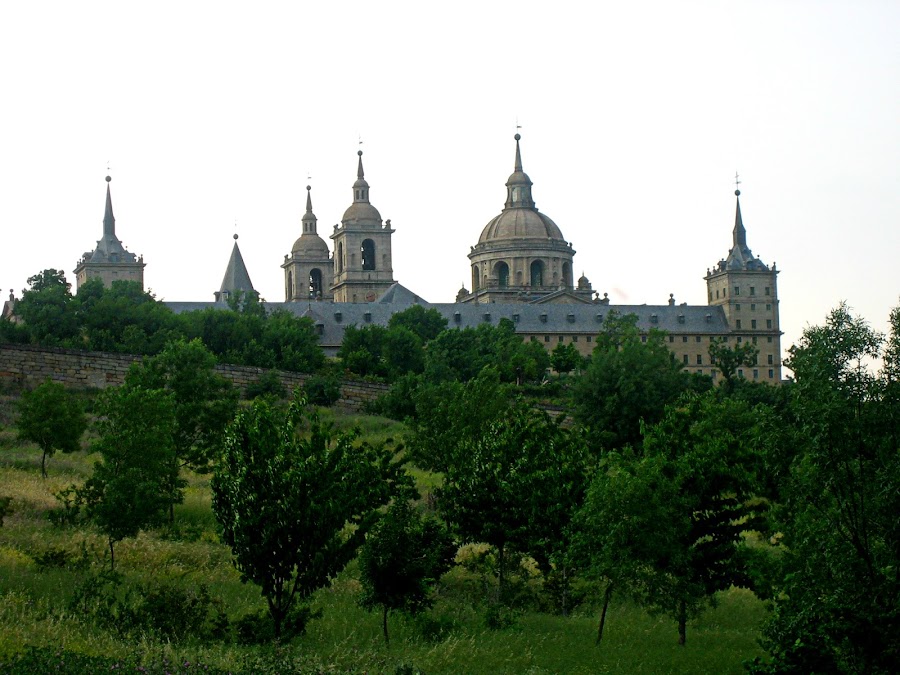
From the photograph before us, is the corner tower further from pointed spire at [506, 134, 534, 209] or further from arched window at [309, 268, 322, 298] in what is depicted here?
arched window at [309, 268, 322, 298]

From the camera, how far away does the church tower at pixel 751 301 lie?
125 m

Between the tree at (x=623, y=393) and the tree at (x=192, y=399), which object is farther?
the tree at (x=623, y=393)

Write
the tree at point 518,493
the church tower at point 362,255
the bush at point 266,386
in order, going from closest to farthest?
the tree at point 518,493, the bush at point 266,386, the church tower at point 362,255

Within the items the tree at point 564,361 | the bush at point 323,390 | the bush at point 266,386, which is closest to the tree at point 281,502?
the bush at point 266,386

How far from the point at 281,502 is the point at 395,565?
281 centimetres

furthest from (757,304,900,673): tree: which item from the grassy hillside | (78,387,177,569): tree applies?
(78,387,177,569): tree

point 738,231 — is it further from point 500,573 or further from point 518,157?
point 500,573

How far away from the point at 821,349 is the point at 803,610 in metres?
3.92

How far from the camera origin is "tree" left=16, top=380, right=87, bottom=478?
36.7 meters

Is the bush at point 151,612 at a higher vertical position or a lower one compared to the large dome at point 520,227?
lower

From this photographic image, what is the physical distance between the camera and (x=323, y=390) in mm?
60094

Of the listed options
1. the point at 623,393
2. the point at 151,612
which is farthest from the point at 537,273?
the point at 151,612

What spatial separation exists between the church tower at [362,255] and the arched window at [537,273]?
45.3ft

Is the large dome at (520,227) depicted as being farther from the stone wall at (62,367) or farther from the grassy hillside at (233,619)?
the grassy hillside at (233,619)
